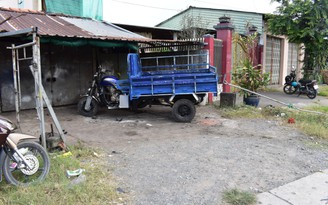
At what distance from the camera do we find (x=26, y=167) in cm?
352

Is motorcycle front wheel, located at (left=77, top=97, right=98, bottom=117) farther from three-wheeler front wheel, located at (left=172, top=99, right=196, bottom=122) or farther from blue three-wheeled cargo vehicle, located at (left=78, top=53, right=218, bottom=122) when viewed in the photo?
three-wheeler front wheel, located at (left=172, top=99, right=196, bottom=122)

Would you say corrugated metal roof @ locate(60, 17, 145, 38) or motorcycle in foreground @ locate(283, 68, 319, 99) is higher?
corrugated metal roof @ locate(60, 17, 145, 38)

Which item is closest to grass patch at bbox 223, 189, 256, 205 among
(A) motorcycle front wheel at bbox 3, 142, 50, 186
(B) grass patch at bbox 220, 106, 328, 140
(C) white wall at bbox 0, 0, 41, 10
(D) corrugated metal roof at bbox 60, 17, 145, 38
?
(A) motorcycle front wheel at bbox 3, 142, 50, 186

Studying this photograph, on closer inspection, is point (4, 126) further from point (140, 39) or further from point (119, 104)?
point (140, 39)

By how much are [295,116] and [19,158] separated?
678 centimetres

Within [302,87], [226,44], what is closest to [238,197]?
[226,44]

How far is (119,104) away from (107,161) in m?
3.02

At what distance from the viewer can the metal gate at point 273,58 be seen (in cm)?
1571

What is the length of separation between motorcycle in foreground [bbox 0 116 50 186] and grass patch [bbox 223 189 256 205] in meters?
2.22

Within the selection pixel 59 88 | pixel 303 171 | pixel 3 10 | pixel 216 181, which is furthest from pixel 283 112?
pixel 3 10

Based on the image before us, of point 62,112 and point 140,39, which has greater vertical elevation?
point 140,39

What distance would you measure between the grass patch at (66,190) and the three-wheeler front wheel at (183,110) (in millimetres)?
3365

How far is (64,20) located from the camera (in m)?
8.37

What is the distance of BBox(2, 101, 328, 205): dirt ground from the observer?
369cm
